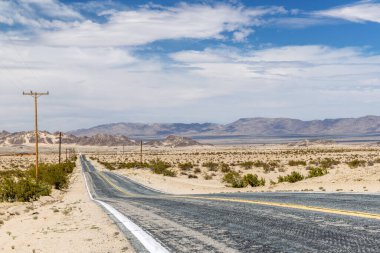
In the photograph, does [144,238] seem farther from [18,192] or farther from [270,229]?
[18,192]

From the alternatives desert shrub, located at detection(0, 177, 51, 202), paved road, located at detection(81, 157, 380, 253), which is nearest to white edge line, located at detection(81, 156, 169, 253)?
paved road, located at detection(81, 157, 380, 253)

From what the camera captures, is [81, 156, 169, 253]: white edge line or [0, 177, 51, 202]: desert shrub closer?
[81, 156, 169, 253]: white edge line

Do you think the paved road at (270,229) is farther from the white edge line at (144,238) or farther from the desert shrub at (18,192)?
the desert shrub at (18,192)

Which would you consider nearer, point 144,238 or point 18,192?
point 144,238

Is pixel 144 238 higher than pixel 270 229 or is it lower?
lower

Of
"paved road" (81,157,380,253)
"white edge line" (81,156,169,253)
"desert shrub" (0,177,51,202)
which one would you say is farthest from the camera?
"desert shrub" (0,177,51,202)

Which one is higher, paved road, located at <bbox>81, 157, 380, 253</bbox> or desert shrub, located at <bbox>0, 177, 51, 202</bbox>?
paved road, located at <bbox>81, 157, 380, 253</bbox>

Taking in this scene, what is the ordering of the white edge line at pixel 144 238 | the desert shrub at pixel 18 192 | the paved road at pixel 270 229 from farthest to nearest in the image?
the desert shrub at pixel 18 192
the white edge line at pixel 144 238
the paved road at pixel 270 229

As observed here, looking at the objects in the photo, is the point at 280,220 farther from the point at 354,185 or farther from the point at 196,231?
the point at 354,185

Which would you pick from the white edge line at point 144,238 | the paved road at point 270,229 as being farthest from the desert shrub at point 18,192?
the white edge line at point 144,238

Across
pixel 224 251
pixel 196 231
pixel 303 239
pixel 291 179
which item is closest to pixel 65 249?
pixel 196 231

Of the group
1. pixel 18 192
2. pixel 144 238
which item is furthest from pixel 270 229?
pixel 18 192

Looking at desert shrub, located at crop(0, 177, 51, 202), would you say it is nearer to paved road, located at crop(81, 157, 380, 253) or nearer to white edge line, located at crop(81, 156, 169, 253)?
paved road, located at crop(81, 157, 380, 253)

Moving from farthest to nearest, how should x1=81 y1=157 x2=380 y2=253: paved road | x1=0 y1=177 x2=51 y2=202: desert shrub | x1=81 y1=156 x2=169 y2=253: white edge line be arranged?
x1=0 y1=177 x2=51 y2=202: desert shrub < x1=81 y1=156 x2=169 y2=253: white edge line < x1=81 y1=157 x2=380 y2=253: paved road
